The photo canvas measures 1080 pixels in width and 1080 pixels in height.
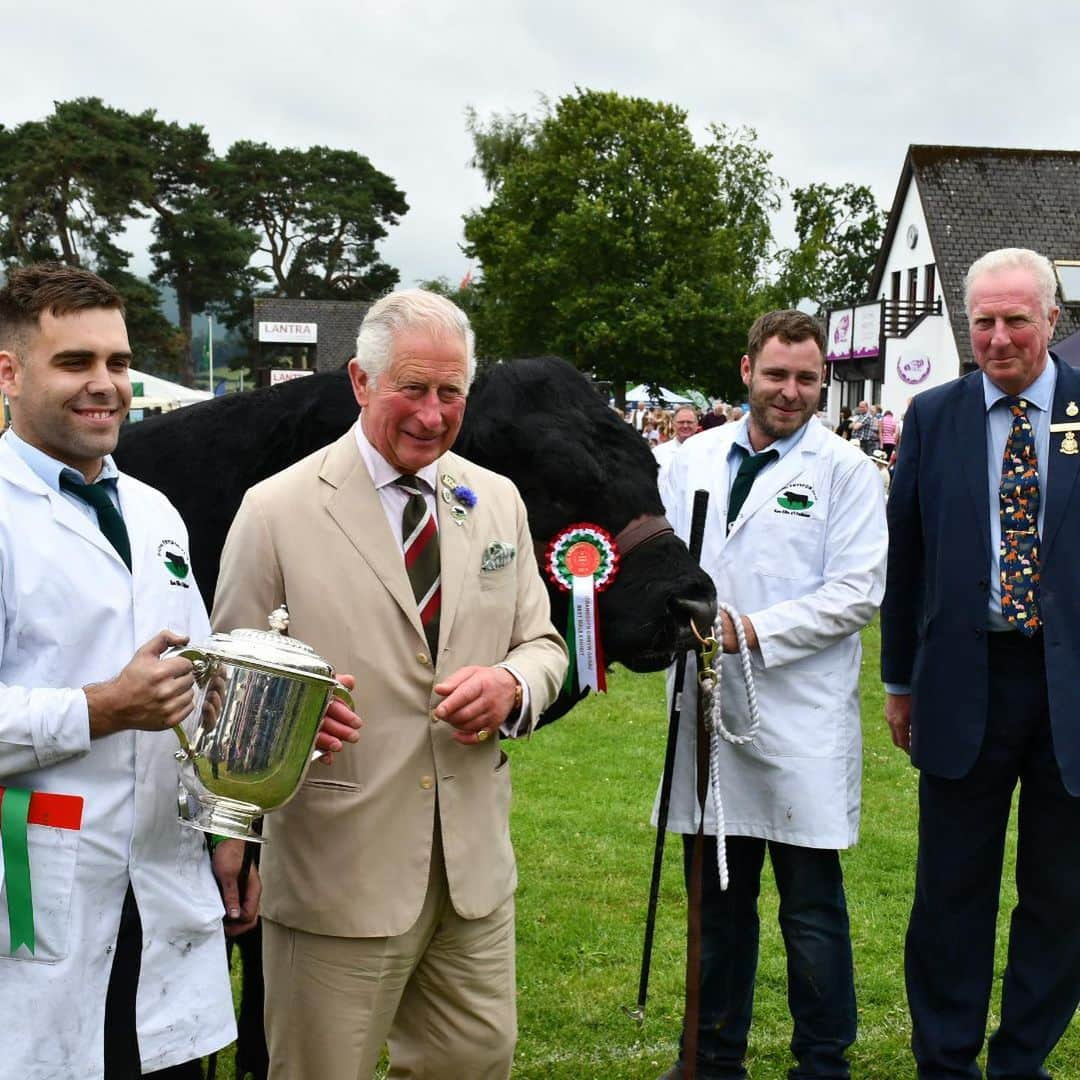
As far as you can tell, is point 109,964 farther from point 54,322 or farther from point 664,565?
point 664,565

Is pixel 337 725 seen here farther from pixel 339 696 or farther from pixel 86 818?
pixel 86 818

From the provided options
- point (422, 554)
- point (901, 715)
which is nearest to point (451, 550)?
point (422, 554)

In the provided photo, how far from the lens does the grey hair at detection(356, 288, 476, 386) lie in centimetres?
254

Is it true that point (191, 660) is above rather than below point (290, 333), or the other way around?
below

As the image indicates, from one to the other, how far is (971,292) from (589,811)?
4.02m

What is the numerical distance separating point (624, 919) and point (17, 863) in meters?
3.64

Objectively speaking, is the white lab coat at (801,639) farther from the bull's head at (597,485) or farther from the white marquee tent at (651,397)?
the white marquee tent at (651,397)

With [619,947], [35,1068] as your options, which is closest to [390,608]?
[35,1068]

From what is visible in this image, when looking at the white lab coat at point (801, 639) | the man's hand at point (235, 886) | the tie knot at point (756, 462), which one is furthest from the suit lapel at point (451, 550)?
the tie knot at point (756, 462)

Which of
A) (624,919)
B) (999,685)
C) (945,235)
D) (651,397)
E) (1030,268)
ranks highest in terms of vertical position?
(945,235)

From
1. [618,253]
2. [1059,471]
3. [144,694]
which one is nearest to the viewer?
[144,694]

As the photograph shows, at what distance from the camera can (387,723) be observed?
8.40ft

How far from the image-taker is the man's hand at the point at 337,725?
7.68 ft

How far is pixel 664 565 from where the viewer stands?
3.21m
